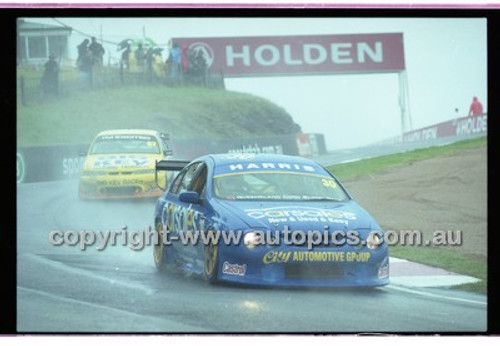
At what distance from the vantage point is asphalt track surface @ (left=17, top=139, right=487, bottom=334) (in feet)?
34.3

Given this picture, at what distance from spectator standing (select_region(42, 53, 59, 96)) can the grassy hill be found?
13 centimetres

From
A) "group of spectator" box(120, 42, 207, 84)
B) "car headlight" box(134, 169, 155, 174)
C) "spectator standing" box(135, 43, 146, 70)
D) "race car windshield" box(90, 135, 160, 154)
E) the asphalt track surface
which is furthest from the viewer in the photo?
"car headlight" box(134, 169, 155, 174)

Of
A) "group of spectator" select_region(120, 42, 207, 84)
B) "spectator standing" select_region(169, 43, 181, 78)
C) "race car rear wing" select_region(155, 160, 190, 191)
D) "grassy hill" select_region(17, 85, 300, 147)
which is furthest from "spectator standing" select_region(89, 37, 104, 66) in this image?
"race car rear wing" select_region(155, 160, 190, 191)

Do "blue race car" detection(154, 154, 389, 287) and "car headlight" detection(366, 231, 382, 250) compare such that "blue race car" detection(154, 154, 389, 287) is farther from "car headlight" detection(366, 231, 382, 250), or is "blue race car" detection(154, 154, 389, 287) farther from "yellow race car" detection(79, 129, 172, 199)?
"yellow race car" detection(79, 129, 172, 199)

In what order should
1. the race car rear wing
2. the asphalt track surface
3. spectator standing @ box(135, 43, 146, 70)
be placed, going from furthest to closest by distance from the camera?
the race car rear wing
spectator standing @ box(135, 43, 146, 70)
the asphalt track surface

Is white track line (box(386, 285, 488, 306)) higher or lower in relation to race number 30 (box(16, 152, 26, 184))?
lower

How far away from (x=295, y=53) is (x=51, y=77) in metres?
2.45

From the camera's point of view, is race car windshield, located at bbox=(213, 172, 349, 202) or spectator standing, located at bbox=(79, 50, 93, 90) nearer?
race car windshield, located at bbox=(213, 172, 349, 202)

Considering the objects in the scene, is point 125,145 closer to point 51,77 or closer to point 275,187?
point 51,77

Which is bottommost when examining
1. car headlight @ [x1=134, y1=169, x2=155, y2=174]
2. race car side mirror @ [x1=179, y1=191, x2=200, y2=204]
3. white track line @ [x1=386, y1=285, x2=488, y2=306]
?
white track line @ [x1=386, y1=285, x2=488, y2=306]

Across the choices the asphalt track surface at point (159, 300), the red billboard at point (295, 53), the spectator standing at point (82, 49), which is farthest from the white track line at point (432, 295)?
the spectator standing at point (82, 49)

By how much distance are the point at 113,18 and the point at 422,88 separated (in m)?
3.52

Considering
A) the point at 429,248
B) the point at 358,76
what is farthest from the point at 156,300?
the point at 358,76

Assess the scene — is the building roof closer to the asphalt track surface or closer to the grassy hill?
the grassy hill
